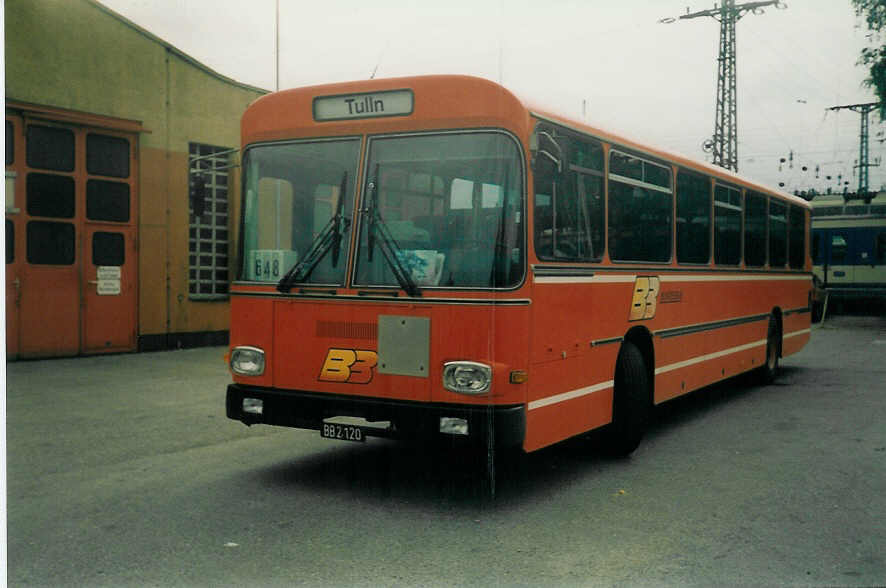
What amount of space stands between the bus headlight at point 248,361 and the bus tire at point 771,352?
832cm

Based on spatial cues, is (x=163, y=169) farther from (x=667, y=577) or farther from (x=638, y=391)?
(x=667, y=577)

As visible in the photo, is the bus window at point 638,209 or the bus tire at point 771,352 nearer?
the bus window at point 638,209

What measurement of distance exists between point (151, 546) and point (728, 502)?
3792 mm

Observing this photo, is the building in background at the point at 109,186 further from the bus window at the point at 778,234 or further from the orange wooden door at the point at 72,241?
the bus window at the point at 778,234

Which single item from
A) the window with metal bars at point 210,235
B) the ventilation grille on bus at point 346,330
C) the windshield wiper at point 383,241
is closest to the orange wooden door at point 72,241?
the window with metal bars at point 210,235

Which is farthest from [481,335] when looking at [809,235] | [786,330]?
[809,235]

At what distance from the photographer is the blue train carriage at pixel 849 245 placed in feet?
93.4

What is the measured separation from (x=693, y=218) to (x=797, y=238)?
542 cm

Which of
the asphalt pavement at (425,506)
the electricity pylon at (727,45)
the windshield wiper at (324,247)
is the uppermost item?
the electricity pylon at (727,45)

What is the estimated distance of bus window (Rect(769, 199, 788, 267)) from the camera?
12531mm

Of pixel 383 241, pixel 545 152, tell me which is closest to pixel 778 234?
pixel 545 152

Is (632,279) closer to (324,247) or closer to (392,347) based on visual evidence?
(392,347)

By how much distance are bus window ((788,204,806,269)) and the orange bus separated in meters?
6.86

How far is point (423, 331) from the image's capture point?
6.03 metres
